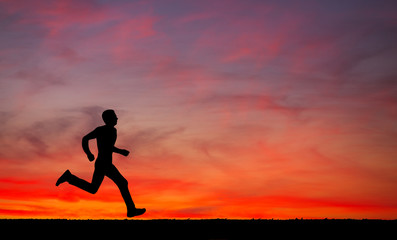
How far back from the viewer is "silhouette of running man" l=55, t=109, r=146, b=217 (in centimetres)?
1298

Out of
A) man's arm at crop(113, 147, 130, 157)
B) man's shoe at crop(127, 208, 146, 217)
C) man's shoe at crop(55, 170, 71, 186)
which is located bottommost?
man's shoe at crop(127, 208, 146, 217)

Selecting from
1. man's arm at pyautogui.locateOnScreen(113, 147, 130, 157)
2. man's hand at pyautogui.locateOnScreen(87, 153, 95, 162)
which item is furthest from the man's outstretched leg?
man's hand at pyautogui.locateOnScreen(87, 153, 95, 162)

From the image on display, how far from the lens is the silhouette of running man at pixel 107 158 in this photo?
12984 mm

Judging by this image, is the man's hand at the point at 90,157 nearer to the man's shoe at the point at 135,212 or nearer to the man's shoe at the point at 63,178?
the man's shoe at the point at 63,178

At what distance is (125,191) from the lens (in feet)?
43.8

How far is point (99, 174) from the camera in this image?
516 inches

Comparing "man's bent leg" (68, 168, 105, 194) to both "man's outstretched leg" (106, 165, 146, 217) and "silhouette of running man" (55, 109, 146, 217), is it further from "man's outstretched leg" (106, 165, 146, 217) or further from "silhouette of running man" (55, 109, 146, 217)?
"man's outstretched leg" (106, 165, 146, 217)
